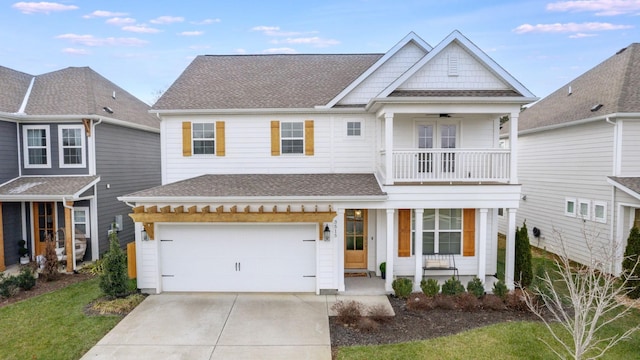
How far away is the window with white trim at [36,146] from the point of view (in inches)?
515

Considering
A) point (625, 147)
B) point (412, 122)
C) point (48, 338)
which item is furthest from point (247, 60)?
point (625, 147)

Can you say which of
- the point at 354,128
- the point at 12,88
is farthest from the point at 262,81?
the point at 12,88

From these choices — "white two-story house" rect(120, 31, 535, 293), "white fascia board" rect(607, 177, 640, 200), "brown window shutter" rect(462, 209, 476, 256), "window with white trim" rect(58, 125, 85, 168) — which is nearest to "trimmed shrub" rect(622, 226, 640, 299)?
"white fascia board" rect(607, 177, 640, 200)

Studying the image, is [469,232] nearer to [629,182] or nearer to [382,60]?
[629,182]

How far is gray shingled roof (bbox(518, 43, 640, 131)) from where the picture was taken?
11.6 meters

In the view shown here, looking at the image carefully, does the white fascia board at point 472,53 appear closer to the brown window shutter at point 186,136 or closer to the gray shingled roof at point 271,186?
the gray shingled roof at point 271,186

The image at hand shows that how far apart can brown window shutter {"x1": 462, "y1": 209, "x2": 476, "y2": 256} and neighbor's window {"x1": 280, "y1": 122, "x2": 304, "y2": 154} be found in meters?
5.91

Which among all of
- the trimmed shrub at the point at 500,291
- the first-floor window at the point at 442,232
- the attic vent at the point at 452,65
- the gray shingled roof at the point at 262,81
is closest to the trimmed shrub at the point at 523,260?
the trimmed shrub at the point at 500,291

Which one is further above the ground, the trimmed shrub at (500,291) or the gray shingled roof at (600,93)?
the gray shingled roof at (600,93)

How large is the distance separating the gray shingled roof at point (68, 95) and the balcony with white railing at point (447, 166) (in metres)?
11.3

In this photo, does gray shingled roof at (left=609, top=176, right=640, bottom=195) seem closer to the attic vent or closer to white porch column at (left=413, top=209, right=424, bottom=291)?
the attic vent

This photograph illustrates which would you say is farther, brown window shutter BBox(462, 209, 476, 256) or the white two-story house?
brown window shutter BBox(462, 209, 476, 256)

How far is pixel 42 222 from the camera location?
1335 centimetres

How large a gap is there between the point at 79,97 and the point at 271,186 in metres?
9.13
